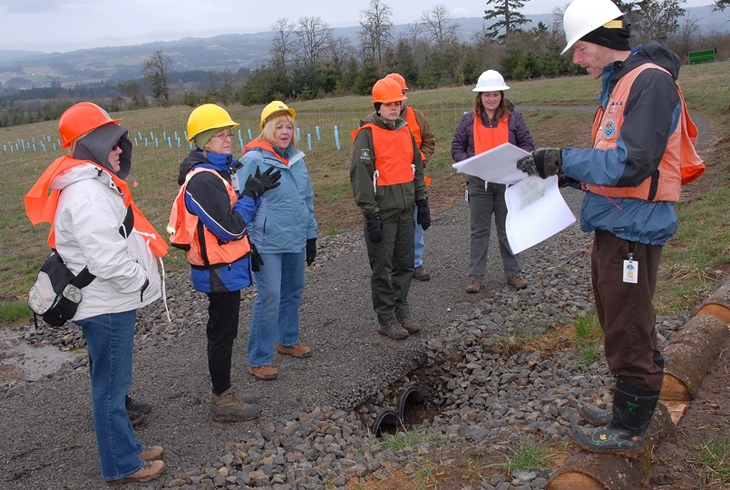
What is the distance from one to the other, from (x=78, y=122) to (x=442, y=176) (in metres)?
10.8

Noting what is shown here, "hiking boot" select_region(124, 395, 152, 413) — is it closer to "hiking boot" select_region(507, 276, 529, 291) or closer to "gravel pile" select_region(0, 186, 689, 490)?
"gravel pile" select_region(0, 186, 689, 490)

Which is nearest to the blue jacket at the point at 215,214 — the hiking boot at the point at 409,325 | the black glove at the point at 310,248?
the black glove at the point at 310,248

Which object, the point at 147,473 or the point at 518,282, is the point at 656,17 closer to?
the point at 518,282

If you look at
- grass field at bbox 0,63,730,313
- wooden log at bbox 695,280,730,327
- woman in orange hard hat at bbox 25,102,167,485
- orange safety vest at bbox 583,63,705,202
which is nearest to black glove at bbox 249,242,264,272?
woman in orange hard hat at bbox 25,102,167,485

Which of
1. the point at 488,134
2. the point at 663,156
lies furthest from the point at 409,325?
the point at 663,156

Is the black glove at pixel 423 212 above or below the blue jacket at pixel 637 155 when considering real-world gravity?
below

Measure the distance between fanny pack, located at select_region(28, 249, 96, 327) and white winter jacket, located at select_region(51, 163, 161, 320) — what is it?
0.04 metres

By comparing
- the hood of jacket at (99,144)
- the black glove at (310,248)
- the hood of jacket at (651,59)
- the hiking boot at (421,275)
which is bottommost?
the hiking boot at (421,275)

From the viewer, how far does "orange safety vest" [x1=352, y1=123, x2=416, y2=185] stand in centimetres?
495

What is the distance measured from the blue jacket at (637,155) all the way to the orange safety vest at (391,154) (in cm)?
244

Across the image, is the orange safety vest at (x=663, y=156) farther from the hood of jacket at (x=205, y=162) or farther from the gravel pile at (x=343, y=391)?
the hood of jacket at (x=205, y=162)

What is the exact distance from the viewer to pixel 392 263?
17.5ft

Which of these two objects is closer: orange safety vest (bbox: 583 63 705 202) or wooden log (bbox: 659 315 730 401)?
orange safety vest (bbox: 583 63 705 202)

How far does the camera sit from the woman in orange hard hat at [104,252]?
3.04 m
